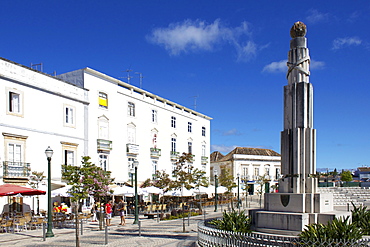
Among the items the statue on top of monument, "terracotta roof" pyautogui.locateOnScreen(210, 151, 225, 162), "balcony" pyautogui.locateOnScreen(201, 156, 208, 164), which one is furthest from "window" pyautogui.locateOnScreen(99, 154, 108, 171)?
"terracotta roof" pyautogui.locateOnScreen(210, 151, 225, 162)

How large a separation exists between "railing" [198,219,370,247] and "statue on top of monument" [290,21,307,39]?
22.5 ft

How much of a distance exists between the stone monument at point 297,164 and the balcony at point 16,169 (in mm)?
18194

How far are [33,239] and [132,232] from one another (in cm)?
469

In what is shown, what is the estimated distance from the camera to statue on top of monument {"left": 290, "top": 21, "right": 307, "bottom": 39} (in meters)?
13.8

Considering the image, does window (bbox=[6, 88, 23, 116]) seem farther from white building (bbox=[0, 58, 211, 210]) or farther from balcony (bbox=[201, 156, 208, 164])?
balcony (bbox=[201, 156, 208, 164])

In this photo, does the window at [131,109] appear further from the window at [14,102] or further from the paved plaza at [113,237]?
the paved plaza at [113,237]

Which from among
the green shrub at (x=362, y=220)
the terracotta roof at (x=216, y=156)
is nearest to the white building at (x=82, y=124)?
the green shrub at (x=362, y=220)

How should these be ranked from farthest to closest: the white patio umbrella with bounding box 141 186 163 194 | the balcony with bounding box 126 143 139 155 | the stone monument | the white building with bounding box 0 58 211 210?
the balcony with bounding box 126 143 139 155
the white patio umbrella with bounding box 141 186 163 194
the white building with bounding box 0 58 211 210
the stone monument

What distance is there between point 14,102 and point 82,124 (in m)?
6.92

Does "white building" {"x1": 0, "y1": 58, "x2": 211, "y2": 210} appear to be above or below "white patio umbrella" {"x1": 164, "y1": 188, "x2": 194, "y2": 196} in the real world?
above

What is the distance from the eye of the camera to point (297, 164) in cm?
1298

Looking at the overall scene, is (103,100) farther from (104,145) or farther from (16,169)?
(16,169)

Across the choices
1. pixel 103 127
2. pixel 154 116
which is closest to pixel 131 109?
pixel 154 116

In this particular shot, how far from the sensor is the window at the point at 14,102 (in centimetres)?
2703
